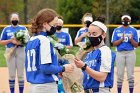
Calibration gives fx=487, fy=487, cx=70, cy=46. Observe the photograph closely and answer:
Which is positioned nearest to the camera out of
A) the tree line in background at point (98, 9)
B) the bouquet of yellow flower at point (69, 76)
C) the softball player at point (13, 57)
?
the bouquet of yellow flower at point (69, 76)

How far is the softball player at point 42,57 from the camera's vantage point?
6.20m

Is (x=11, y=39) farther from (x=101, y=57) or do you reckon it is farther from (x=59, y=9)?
(x=59, y=9)

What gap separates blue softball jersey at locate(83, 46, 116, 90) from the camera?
633 cm

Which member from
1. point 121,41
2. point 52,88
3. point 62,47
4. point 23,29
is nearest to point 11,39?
point 23,29

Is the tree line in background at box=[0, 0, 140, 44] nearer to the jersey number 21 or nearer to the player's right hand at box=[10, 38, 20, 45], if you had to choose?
the player's right hand at box=[10, 38, 20, 45]

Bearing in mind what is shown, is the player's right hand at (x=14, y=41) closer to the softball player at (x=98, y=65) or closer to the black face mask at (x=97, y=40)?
the softball player at (x=98, y=65)

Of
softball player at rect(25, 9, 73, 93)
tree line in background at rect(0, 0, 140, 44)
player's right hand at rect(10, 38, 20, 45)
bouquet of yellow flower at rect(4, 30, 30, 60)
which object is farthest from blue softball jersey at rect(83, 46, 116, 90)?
tree line in background at rect(0, 0, 140, 44)

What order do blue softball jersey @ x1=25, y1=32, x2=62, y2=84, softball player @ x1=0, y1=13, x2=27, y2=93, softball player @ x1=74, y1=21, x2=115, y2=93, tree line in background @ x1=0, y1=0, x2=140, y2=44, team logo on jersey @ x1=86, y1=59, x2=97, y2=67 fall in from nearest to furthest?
blue softball jersey @ x1=25, y1=32, x2=62, y2=84
softball player @ x1=74, y1=21, x2=115, y2=93
team logo on jersey @ x1=86, y1=59, x2=97, y2=67
softball player @ x1=0, y1=13, x2=27, y2=93
tree line in background @ x1=0, y1=0, x2=140, y2=44

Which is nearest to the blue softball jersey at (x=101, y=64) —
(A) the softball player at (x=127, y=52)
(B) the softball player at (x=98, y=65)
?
Answer: (B) the softball player at (x=98, y=65)

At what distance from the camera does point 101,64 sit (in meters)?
6.34

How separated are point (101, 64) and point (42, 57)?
0.78 metres

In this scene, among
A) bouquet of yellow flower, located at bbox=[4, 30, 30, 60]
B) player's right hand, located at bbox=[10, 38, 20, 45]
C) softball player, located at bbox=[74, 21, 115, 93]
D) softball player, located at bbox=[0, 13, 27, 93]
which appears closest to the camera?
softball player, located at bbox=[74, 21, 115, 93]

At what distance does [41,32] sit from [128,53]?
20.7 ft

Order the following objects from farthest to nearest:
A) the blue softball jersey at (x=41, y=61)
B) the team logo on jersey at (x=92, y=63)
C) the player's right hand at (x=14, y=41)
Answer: the player's right hand at (x=14, y=41), the team logo on jersey at (x=92, y=63), the blue softball jersey at (x=41, y=61)
